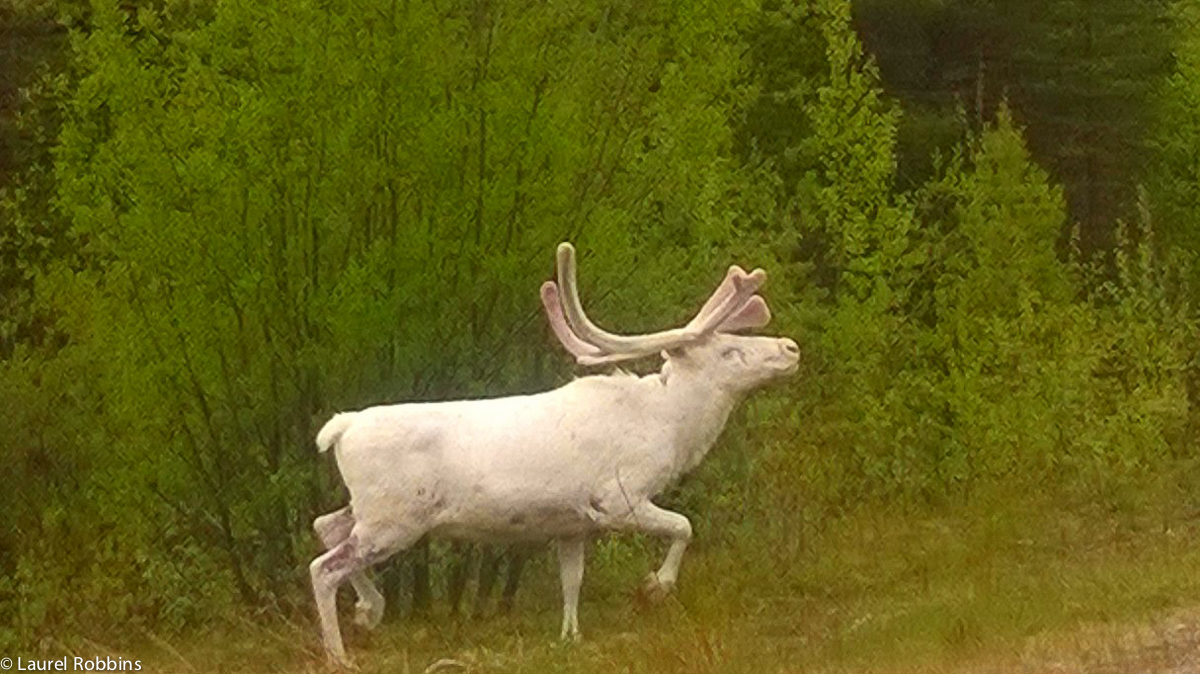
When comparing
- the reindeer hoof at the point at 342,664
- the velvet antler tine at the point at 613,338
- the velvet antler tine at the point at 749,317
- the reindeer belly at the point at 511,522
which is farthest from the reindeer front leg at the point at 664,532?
the reindeer hoof at the point at 342,664

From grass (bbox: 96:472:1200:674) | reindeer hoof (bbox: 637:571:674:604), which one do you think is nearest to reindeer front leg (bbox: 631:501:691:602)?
reindeer hoof (bbox: 637:571:674:604)

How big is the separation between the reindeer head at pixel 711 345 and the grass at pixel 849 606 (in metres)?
1.19

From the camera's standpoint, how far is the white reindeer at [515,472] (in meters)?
12.2

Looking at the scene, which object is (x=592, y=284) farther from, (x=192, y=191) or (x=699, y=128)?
(x=192, y=191)

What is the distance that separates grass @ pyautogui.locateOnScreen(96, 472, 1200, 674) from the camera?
32.8ft

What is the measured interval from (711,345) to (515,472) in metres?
1.47

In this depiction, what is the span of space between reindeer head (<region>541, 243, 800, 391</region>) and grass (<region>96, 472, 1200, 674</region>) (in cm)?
119

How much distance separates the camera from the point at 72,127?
15.6m

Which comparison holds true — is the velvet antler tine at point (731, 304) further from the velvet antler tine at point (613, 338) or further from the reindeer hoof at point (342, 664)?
the reindeer hoof at point (342, 664)

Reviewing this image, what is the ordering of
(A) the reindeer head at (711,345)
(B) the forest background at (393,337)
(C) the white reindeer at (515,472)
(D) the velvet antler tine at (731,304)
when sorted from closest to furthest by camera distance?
(C) the white reindeer at (515,472) → (A) the reindeer head at (711,345) → (D) the velvet antler tine at (731,304) → (B) the forest background at (393,337)

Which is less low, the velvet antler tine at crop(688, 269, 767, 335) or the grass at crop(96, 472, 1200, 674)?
the velvet antler tine at crop(688, 269, 767, 335)

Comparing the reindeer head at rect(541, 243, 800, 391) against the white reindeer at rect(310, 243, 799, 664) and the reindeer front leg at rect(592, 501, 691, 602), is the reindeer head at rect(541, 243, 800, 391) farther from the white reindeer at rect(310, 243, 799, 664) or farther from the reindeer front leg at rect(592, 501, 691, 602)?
the reindeer front leg at rect(592, 501, 691, 602)

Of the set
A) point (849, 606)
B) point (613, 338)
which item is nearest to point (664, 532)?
point (613, 338)

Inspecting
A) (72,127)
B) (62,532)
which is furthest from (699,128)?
(62,532)
